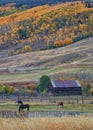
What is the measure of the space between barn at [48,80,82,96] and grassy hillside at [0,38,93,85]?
39.4ft

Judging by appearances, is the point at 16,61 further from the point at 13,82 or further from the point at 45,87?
the point at 45,87

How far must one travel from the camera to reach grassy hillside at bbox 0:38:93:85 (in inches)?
3938

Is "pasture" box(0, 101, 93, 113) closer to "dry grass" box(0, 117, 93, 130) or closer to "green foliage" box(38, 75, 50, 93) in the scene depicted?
"dry grass" box(0, 117, 93, 130)

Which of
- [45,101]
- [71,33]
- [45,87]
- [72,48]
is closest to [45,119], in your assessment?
[45,101]

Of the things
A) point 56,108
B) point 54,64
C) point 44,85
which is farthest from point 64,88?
point 54,64

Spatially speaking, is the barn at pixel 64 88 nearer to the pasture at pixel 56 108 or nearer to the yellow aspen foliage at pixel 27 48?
the pasture at pixel 56 108

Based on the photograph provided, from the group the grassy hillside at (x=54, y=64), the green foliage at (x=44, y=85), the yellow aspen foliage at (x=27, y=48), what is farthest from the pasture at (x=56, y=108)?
the yellow aspen foliage at (x=27, y=48)

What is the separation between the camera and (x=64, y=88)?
261 feet

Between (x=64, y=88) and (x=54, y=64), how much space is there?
44.9 m

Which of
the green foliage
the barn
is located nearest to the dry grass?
the barn

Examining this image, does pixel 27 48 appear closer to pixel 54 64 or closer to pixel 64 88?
pixel 54 64

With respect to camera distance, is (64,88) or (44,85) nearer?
(64,88)

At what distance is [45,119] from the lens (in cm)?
2758

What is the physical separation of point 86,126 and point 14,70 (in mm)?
92928
